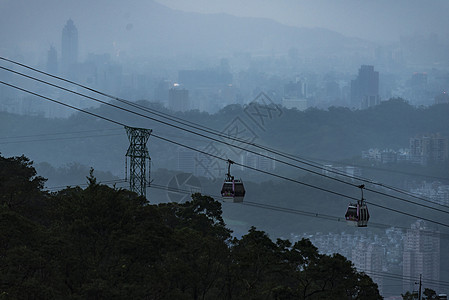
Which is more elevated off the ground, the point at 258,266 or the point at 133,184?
the point at 133,184

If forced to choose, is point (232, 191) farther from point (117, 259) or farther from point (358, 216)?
point (117, 259)

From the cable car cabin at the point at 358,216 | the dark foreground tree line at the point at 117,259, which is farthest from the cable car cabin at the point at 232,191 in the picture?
the cable car cabin at the point at 358,216

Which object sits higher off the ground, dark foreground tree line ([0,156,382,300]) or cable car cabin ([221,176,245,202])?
cable car cabin ([221,176,245,202])

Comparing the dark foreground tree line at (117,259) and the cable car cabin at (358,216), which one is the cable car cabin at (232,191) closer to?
the dark foreground tree line at (117,259)

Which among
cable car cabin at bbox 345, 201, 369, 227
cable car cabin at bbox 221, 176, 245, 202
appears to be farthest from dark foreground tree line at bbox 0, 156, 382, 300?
cable car cabin at bbox 345, 201, 369, 227

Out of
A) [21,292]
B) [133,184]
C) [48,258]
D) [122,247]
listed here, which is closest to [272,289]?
[122,247]

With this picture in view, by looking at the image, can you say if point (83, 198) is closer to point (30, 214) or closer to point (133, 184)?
point (30, 214)

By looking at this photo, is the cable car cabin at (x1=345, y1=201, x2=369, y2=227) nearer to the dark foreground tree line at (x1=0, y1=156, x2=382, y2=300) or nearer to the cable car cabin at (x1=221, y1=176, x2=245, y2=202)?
the dark foreground tree line at (x1=0, y1=156, x2=382, y2=300)

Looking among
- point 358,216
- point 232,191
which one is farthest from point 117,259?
point 358,216
